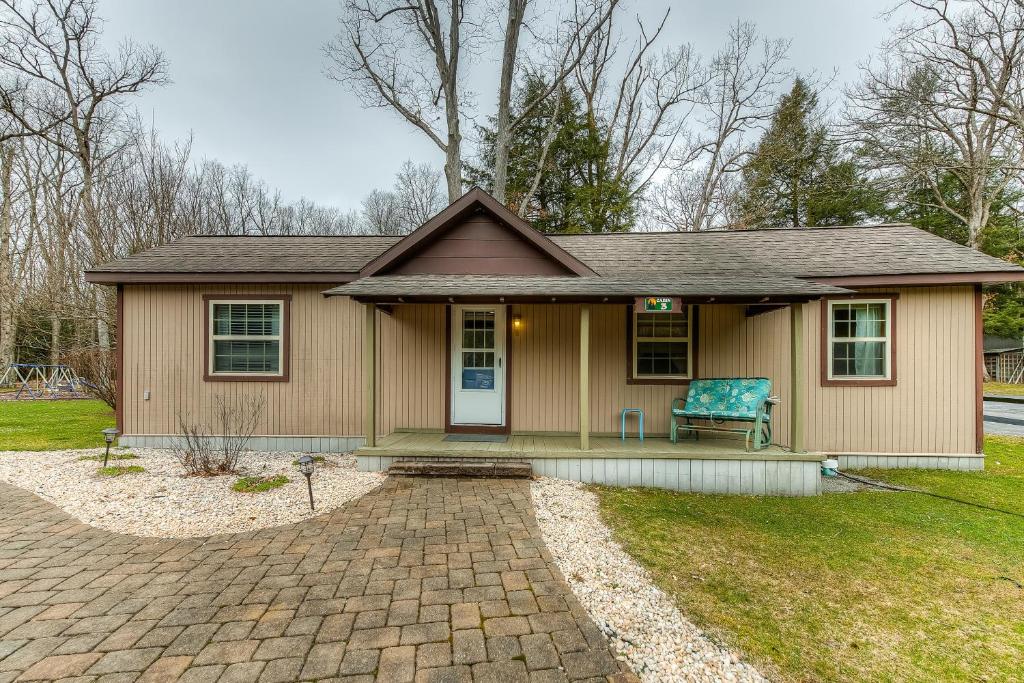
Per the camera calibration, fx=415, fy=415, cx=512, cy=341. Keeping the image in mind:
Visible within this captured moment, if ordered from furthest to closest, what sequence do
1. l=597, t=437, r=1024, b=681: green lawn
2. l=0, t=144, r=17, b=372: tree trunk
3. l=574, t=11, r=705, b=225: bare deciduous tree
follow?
l=574, t=11, r=705, b=225: bare deciduous tree
l=0, t=144, r=17, b=372: tree trunk
l=597, t=437, r=1024, b=681: green lawn

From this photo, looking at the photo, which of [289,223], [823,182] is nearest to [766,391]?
[823,182]

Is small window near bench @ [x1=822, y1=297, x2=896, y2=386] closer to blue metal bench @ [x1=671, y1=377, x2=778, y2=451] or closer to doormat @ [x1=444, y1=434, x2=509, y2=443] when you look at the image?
blue metal bench @ [x1=671, y1=377, x2=778, y2=451]

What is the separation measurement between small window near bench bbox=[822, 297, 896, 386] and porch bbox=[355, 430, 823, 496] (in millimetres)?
1782

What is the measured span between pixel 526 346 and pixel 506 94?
10.3 metres

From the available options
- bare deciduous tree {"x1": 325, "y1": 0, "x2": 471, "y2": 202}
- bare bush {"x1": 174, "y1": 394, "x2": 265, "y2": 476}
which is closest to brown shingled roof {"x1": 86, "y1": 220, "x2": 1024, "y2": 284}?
bare bush {"x1": 174, "y1": 394, "x2": 265, "y2": 476}

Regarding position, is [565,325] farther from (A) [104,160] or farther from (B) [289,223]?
(B) [289,223]

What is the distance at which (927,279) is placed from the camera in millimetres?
5848

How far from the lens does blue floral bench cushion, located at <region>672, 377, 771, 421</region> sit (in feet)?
17.4

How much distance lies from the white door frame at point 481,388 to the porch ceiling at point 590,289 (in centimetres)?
83

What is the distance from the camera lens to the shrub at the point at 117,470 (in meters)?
5.09

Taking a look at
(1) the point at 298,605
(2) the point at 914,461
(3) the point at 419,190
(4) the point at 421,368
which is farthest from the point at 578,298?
(3) the point at 419,190

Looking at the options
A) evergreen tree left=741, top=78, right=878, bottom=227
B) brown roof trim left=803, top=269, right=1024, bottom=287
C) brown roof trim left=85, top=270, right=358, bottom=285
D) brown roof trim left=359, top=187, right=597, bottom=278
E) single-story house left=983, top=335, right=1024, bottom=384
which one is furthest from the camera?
single-story house left=983, top=335, right=1024, bottom=384

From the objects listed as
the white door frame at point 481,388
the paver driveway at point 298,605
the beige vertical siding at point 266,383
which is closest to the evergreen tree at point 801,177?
the white door frame at point 481,388

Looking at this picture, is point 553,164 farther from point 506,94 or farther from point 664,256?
point 664,256
